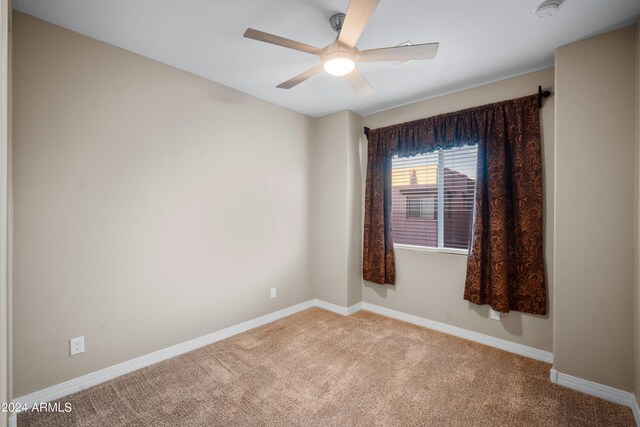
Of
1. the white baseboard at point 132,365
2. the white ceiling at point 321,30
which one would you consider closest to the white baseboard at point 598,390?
the white ceiling at point 321,30

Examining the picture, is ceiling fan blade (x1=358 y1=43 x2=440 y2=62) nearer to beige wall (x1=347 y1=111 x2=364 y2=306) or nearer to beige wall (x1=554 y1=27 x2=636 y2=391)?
beige wall (x1=554 y1=27 x2=636 y2=391)

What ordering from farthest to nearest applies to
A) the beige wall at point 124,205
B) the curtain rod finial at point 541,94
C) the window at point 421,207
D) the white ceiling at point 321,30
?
the window at point 421,207, the curtain rod finial at point 541,94, the beige wall at point 124,205, the white ceiling at point 321,30

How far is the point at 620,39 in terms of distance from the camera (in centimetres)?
207

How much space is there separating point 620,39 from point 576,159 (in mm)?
831

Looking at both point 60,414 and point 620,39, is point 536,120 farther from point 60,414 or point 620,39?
point 60,414

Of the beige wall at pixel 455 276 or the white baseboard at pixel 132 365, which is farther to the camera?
the beige wall at pixel 455 276

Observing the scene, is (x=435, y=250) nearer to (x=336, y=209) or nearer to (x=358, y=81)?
(x=336, y=209)

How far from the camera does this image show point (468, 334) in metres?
3.04

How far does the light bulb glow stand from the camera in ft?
6.10

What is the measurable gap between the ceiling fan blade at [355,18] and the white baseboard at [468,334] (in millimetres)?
2847

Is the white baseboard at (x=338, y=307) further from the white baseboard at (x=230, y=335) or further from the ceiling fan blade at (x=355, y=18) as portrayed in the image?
the ceiling fan blade at (x=355, y=18)

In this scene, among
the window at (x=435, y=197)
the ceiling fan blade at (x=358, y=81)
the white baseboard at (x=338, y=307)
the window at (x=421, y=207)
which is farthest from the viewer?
the white baseboard at (x=338, y=307)

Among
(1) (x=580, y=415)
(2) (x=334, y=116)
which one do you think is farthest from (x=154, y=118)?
(1) (x=580, y=415)

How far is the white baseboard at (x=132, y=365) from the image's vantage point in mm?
2016
